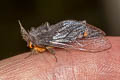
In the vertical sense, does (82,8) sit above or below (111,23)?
above

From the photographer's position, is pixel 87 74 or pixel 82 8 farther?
pixel 82 8

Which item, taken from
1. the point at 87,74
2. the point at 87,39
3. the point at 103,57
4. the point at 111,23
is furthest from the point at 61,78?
the point at 111,23

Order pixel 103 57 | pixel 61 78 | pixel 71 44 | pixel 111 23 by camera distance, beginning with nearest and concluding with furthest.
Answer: pixel 61 78 < pixel 103 57 < pixel 71 44 < pixel 111 23

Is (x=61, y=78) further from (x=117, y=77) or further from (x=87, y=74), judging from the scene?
(x=117, y=77)

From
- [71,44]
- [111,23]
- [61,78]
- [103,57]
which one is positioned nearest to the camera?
[61,78]

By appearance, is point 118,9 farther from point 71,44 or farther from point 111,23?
point 71,44

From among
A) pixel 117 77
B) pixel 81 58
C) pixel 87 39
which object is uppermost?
pixel 87 39
